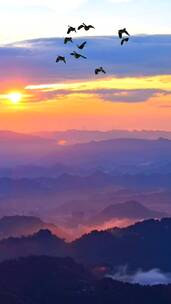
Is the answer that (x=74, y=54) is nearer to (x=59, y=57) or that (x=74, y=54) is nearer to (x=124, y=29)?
(x=59, y=57)

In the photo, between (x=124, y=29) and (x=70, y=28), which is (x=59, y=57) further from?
(x=124, y=29)

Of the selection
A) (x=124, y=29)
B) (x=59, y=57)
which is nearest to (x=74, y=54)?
(x=59, y=57)
